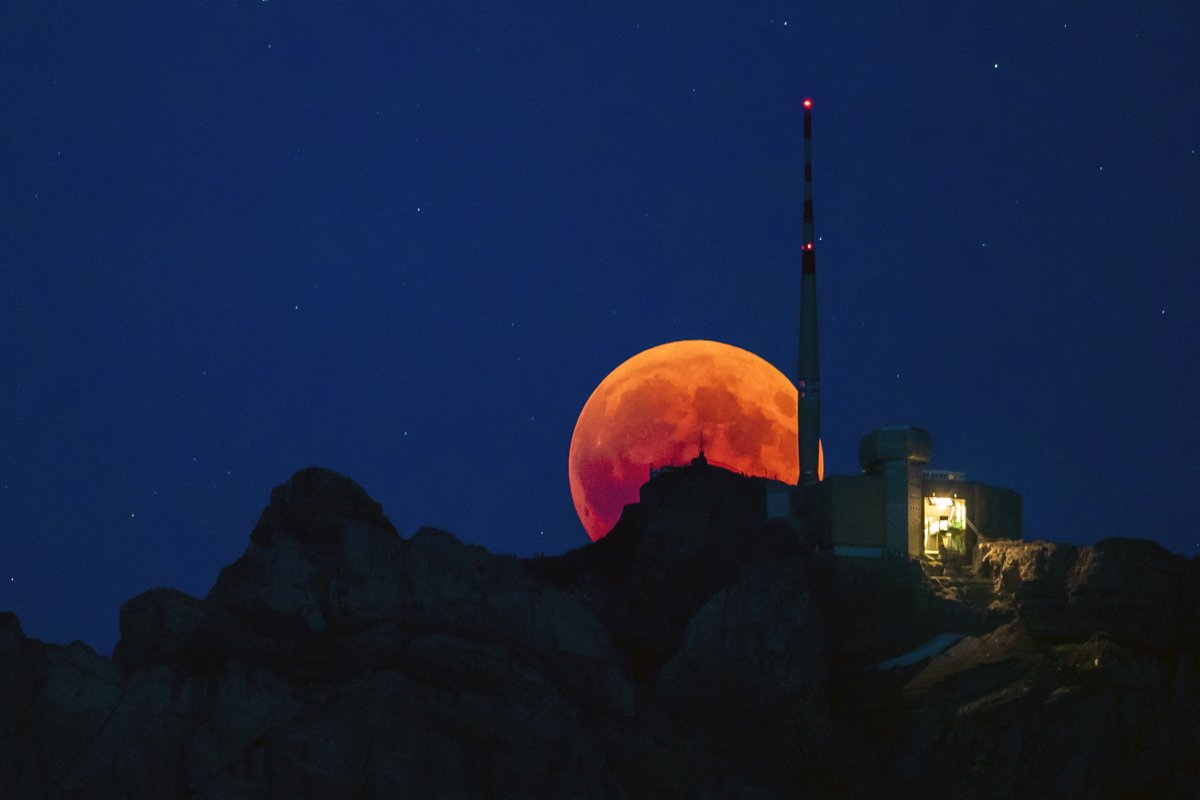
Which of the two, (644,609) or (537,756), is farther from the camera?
(644,609)

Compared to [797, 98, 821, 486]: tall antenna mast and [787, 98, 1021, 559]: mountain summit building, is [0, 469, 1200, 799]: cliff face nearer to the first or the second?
[787, 98, 1021, 559]: mountain summit building

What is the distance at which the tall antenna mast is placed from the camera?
114500 millimetres

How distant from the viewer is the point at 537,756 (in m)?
83.8

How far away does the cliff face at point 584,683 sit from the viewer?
274 feet

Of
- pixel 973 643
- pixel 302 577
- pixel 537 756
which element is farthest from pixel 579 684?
pixel 973 643

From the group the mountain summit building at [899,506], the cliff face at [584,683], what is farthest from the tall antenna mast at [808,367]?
the cliff face at [584,683]

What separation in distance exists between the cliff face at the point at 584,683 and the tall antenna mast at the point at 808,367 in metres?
12.5

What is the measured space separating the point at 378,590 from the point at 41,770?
1648 centimetres

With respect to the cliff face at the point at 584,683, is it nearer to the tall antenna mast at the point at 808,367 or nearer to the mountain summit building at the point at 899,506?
the mountain summit building at the point at 899,506

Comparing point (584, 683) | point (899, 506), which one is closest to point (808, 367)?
point (899, 506)

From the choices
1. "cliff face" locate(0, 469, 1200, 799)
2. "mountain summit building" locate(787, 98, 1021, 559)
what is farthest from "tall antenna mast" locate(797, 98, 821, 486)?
"cliff face" locate(0, 469, 1200, 799)

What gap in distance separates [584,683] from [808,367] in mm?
33586

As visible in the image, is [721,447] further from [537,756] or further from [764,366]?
[537,756]

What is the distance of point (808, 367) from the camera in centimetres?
Result: 11712
